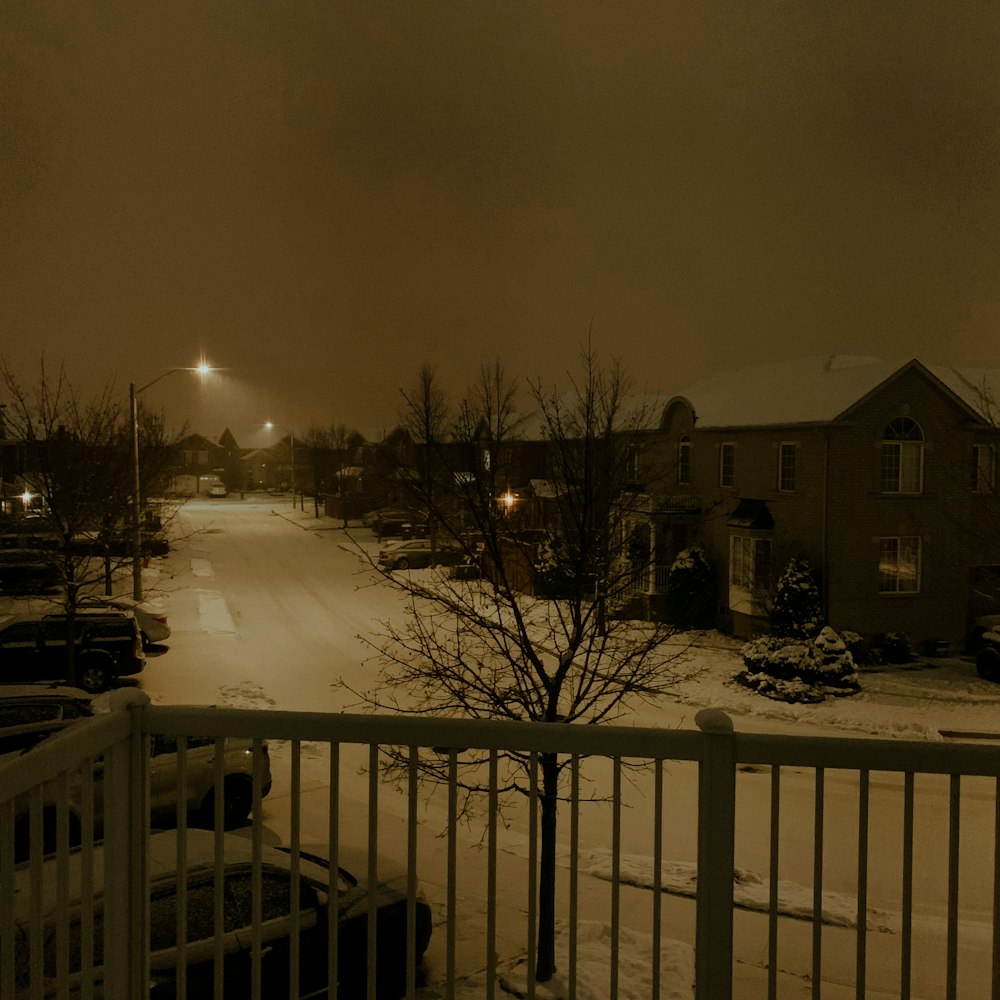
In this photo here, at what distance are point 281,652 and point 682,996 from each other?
16.6m

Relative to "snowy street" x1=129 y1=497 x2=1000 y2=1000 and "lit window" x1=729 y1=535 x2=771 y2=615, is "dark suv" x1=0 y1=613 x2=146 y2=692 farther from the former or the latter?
"lit window" x1=729 y1=535 x2=771 y2=615

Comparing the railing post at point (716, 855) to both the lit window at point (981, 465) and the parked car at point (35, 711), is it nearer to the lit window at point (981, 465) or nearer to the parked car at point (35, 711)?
the parked car at point (35, 711)

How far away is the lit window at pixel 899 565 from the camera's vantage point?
22469mm

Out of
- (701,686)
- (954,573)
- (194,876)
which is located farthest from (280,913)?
(954,573)

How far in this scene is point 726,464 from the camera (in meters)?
26.1

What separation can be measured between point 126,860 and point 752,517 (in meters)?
22.1

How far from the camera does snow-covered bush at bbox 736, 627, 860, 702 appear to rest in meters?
17.9

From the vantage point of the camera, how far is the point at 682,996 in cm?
486

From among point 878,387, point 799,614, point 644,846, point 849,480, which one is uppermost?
point 878,387

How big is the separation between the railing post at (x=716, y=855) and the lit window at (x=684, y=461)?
2523 centimetres

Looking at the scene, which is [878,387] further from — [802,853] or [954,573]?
[802,853]

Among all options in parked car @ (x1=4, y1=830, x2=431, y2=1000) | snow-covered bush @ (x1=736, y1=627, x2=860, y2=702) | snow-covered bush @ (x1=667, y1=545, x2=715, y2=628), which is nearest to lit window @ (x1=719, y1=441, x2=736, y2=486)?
snow-covered bush @ (x1=667, y1=545, x2=715, y2=628)

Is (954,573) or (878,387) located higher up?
(878,387)

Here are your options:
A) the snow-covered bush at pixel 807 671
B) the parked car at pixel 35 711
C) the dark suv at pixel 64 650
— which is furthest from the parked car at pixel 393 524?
the parked car at pixel 35 711
